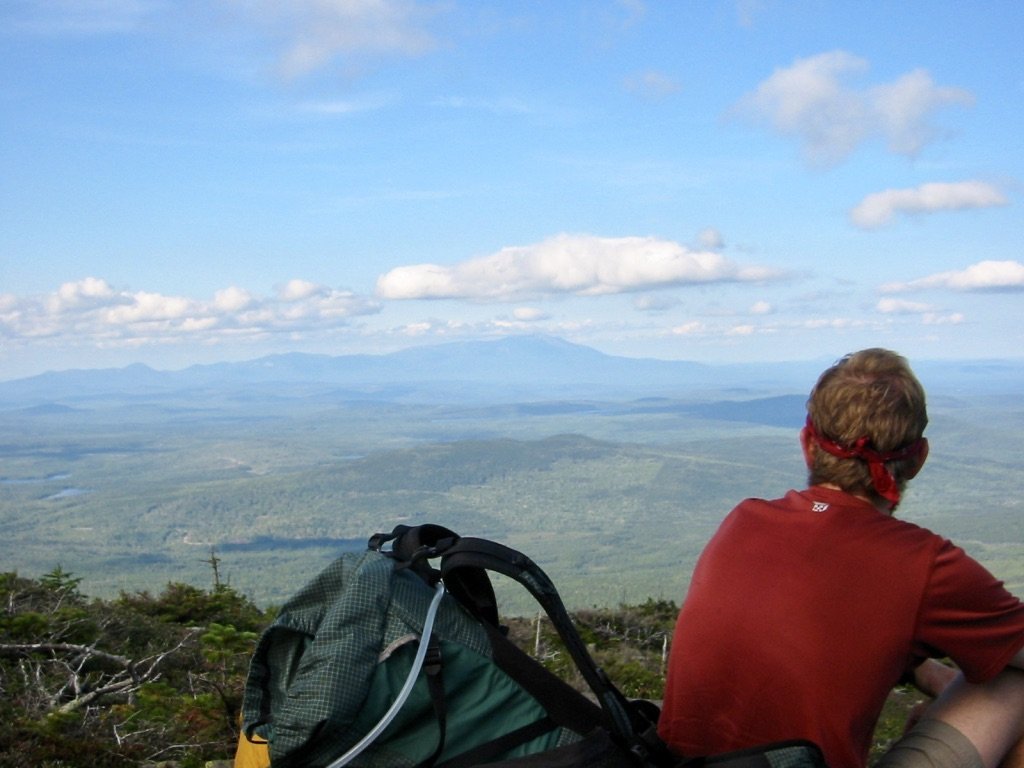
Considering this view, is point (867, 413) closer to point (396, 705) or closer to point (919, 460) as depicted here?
point (919, 460)

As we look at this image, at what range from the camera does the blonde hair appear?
2750 millimetres

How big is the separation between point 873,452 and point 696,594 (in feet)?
2.28

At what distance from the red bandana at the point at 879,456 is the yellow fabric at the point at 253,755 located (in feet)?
6.12

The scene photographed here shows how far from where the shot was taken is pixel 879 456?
2762 millimetres

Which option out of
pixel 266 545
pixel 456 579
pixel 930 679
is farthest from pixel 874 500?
pixel 266 545

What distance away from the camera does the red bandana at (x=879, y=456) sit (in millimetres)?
2758

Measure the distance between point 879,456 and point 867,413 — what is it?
5.3 inches

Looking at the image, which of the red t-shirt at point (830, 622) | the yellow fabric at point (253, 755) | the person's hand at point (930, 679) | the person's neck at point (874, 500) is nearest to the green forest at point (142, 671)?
the yellow fabric at point (253, 755)

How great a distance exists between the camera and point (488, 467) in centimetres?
17962

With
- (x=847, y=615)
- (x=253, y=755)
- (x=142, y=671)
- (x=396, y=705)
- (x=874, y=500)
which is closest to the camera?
(x=396, y=705)

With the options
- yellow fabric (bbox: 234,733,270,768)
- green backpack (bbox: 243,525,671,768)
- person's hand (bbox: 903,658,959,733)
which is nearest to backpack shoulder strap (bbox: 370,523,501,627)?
green backpack (bbox: 243,525,671,768)

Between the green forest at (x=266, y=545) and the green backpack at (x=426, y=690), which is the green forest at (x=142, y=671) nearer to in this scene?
the green forest at (x=266, y=545)

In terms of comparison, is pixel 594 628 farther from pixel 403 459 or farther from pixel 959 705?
pixel 403 459

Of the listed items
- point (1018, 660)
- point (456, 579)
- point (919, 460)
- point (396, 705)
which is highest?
point (919, 460)
